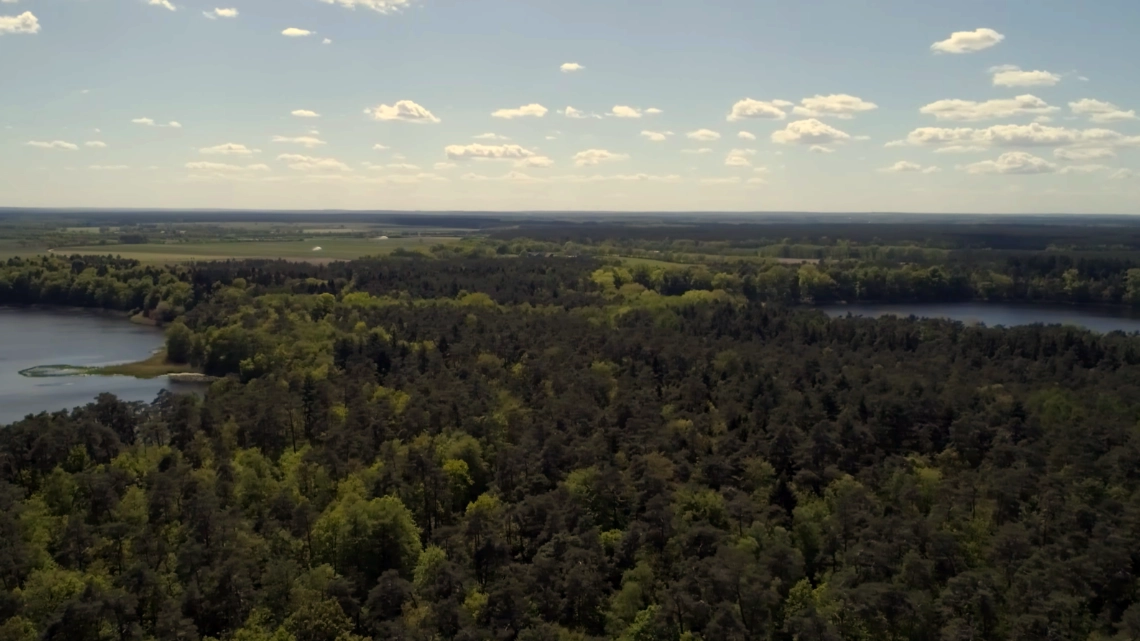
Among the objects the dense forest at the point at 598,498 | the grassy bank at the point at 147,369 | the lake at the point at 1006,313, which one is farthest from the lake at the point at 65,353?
the lake at the point at 1006,313

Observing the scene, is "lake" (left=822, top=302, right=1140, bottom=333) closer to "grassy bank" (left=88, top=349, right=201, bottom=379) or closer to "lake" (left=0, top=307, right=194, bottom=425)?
"grassy bank" (left=88, top=349, right=201, bottom=379)

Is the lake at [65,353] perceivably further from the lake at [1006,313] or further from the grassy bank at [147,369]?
the lake at [1006,313]

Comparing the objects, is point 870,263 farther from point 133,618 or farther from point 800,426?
point 133,618

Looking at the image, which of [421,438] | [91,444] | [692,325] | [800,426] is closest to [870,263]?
[692,325]

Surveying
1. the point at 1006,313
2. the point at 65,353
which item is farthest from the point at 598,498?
the point at 1006,313

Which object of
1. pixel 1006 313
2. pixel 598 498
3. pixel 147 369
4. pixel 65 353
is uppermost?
pixel 598 498

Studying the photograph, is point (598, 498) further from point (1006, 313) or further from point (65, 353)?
point (1006, 313)
